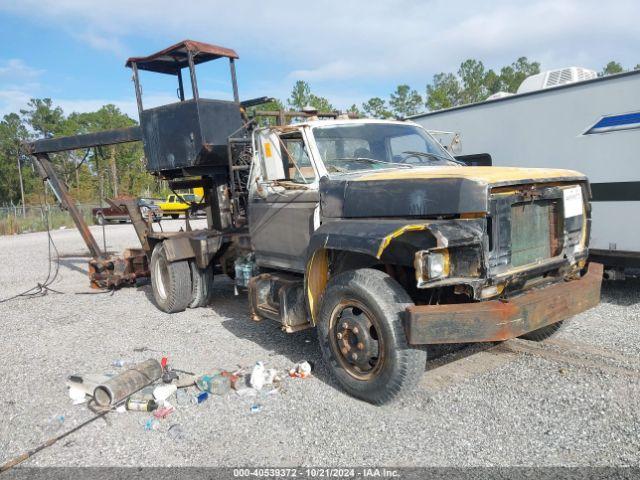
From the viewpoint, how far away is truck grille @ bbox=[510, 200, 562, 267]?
12.8 ft

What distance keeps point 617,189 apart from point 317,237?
4.44m

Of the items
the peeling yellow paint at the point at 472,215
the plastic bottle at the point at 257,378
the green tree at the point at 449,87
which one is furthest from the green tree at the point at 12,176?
the peeling yellow paint at the point at 472,215

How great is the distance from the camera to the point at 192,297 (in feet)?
24.8

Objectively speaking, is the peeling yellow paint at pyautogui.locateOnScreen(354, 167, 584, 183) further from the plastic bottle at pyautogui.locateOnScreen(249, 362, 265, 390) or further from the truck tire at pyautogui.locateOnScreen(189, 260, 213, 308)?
the truck tire at pyautogui.locateOnScreen(189, 260, 213, 308)

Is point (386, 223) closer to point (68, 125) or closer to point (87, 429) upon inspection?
point (87, 429)

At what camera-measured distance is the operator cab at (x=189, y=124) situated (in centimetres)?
701

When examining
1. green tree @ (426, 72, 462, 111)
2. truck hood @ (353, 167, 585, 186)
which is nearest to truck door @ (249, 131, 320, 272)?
truck hood @ (353, 167, 585, 186)

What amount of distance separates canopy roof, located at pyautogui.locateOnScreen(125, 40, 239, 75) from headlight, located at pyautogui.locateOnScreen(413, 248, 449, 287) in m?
5.27

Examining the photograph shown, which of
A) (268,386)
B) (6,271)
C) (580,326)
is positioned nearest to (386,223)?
(268,386)

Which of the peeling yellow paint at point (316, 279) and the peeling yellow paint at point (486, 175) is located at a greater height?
the peeling yellow paint at point (486, 175)

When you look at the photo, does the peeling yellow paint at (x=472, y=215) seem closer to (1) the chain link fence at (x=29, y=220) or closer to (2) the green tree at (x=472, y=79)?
(1) the chain link fence at (x=29, y=220)

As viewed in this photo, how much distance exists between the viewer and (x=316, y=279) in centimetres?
466

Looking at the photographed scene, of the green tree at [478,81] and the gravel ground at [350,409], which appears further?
the green tree at [478,81]

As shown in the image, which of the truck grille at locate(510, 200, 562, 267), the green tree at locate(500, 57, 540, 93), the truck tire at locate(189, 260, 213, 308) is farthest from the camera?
the green tree at locate(500, 57, 540, 93)
